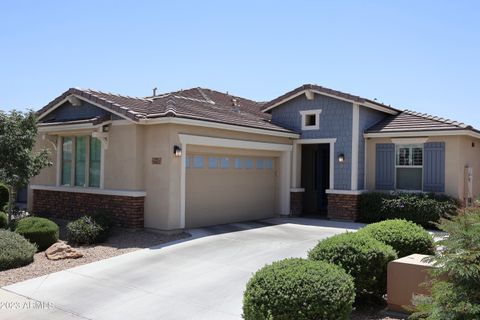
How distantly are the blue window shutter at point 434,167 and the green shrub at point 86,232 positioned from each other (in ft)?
34.3

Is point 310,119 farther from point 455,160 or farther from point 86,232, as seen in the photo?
point 86,232

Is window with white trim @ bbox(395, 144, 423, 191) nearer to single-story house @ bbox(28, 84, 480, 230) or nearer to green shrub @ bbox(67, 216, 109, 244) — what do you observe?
single-story house @ bbox(28, 84, 480, 230)

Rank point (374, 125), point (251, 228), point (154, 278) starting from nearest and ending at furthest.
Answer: point (154, 278) < point (251, 228) < point (374, 125)

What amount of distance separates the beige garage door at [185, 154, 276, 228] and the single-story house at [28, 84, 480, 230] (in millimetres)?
34

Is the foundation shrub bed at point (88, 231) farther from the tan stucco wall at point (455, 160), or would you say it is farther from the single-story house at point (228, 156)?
the tan stucco wall at point (455, 160)

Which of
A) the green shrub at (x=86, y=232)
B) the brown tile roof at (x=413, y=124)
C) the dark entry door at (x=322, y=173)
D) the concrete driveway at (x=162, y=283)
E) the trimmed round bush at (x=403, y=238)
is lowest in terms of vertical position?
the concrete driveway at (x=162, y=283)

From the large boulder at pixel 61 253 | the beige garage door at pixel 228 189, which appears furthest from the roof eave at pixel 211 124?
the large boulder at pixel 61 253

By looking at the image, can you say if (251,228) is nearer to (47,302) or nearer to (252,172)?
(252,172)

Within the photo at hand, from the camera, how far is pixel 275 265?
18.3 ft

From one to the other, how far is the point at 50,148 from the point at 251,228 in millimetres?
7316

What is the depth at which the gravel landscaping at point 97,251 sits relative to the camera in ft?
29.8

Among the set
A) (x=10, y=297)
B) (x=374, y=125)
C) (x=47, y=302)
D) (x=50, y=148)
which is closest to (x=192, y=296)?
(x=47, y=302)

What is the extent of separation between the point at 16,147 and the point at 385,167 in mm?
11909

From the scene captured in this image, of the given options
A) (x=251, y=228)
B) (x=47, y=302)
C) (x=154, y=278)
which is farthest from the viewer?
(x=251, y=228)
